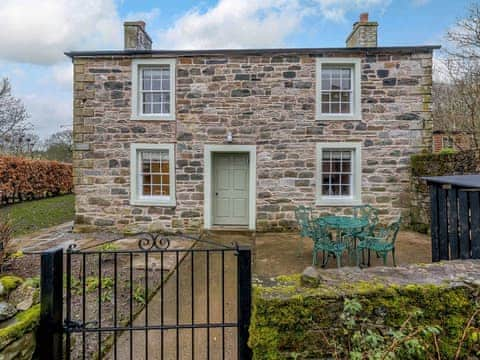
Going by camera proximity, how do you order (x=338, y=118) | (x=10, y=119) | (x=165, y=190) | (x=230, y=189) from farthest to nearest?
1. (x=10, y=119)
2. (x=230, y=189)
3. (x=165, y=190)
4. (x=338, y=118)

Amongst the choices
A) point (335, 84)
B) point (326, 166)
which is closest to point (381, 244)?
point (326, 166)

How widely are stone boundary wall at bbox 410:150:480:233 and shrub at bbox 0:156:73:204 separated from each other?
14.1 metres

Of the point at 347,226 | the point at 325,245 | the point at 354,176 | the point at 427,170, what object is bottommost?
the point at 325,245

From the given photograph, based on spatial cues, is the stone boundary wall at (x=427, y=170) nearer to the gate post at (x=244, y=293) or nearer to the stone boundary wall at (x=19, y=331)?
the gate post at (x=244, y=293)

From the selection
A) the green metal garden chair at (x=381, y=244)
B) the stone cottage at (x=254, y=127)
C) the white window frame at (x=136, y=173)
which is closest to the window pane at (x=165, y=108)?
the stone cottage at (x=254, y=127)

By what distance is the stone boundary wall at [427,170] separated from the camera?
6.33 meters

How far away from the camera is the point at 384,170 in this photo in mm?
7598

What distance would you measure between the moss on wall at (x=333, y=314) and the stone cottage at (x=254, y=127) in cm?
591

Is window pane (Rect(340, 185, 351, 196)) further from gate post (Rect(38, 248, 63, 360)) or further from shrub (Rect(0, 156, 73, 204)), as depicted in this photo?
shrub (Rect(0, 156, 73, 204))

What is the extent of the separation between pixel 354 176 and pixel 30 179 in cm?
1460

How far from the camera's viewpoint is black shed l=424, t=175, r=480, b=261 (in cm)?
258

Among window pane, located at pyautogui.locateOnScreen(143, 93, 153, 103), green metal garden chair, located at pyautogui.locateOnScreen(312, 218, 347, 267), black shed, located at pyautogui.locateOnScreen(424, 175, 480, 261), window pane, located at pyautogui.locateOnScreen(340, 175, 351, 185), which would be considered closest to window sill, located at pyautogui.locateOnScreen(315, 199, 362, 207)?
window pane, located at pyautogui.locateOnScreen(340, 175, 351, 185)

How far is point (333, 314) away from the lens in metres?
1.75

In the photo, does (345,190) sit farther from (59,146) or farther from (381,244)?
(59,146)
